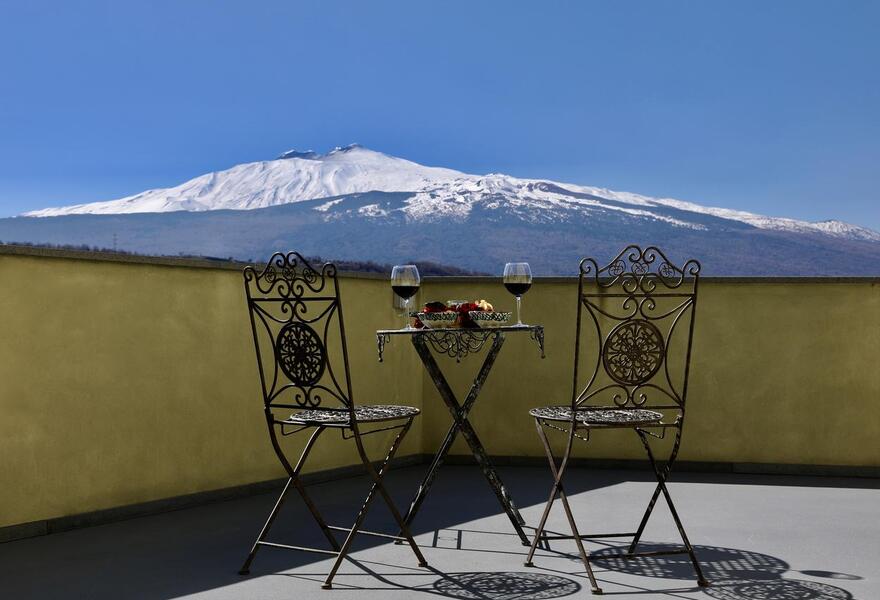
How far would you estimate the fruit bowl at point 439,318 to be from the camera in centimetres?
352

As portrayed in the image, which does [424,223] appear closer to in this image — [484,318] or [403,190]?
[403,190]

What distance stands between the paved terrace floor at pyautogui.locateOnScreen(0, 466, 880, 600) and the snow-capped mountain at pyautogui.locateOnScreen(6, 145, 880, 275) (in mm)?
34777

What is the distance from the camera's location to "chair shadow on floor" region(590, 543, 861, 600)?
2910 millimetres

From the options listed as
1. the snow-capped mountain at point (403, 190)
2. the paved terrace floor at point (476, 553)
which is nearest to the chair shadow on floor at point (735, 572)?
the paved terrace floor at point (476, 553)

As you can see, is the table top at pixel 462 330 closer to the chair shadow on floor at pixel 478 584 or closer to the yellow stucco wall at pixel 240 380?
the chair shadow on floor at pixel 478 584

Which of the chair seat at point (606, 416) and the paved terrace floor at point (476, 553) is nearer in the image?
the paved terrace floor at point (476, 553)

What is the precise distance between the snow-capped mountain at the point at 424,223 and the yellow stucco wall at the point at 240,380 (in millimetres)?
33582

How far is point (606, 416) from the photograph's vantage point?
3203mm

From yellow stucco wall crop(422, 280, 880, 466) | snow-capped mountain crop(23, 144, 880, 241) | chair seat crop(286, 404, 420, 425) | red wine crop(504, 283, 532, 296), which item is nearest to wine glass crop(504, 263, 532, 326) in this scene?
red wine crop(504, 283, 532, 296)

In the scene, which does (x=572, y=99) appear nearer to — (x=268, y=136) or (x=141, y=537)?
(x=268, y=136)

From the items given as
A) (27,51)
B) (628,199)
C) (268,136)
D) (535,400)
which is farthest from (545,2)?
(535,400)

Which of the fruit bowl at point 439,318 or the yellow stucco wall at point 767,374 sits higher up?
the fruit bowl at point 439,318

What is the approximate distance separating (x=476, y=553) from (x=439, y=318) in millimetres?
857

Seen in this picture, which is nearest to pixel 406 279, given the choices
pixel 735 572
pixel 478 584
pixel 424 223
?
pixel 478 584
